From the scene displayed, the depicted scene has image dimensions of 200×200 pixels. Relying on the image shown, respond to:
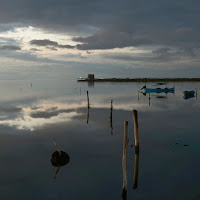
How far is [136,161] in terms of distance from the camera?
19.4 m

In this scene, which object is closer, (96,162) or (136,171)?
(136,171)

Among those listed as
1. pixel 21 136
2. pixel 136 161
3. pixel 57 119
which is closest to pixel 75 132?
pixel 21 136

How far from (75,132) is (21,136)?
6357 millimetres

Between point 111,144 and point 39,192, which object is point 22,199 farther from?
point 111,144

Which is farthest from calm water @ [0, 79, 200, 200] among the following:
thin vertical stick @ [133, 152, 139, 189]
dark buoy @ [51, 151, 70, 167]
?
dark buoy @ [51, 151, 70, 167]

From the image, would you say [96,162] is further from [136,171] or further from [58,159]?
[136,171]

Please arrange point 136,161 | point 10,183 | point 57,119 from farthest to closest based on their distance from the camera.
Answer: point 57,119 < point 136,161 < point 10,183

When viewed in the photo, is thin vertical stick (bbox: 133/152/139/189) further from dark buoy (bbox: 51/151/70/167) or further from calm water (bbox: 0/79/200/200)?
dark buoy (bbox: 51/151/70/167)

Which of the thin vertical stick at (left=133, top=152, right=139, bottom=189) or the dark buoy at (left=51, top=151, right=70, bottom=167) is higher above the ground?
the dark buoy at (left=51, top=151, right=70, bottom=167)

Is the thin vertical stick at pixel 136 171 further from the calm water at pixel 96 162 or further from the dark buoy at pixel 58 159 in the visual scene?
the dark buoy at pixel 58 159

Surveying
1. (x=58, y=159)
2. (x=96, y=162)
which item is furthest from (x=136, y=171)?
(x=58, y=159)

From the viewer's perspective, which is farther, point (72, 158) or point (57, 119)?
point (57, 119)

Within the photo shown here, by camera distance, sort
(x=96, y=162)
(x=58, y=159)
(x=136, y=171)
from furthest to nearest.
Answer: (x=96, y=162) → (x=58, y=159) → (x=136, y=171)

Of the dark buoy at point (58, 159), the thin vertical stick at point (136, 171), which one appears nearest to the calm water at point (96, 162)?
the thin vertical stick at point (136, 171)
